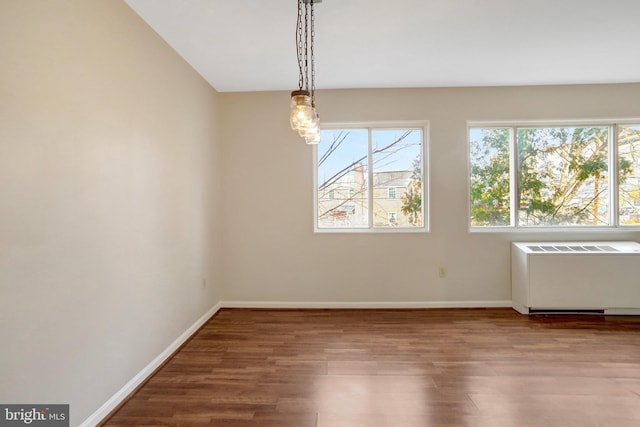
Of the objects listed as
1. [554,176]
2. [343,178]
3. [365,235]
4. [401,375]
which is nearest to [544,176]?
[554,176]

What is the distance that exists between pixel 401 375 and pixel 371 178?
7.51 feet

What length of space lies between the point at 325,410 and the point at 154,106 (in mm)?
2548

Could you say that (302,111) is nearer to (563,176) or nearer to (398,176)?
(398,176)

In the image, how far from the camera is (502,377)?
88.4 inches

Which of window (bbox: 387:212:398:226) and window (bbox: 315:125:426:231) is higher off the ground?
window (bbox: 315:125:426:231)

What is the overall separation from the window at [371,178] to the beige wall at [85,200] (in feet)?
5.76

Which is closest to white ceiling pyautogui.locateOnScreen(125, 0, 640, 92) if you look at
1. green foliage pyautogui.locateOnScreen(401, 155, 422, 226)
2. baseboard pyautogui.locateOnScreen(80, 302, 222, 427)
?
green foliage pyautogui.locateOnScreen(401, 155, 422, 226)

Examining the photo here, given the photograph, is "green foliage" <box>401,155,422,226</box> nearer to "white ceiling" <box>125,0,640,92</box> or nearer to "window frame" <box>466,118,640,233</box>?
"window frame" <box>466,118,640,233</box>

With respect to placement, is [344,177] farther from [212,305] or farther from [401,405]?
[401,405]

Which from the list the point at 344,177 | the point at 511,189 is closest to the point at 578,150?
the point at 511,189

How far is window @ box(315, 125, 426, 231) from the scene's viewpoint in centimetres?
383

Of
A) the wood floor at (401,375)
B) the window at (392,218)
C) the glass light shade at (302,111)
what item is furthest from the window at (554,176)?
the glass light shade at (302,111)

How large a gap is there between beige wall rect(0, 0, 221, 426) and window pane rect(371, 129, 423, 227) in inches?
90.5

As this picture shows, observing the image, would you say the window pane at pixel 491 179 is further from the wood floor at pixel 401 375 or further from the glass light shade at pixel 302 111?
the glass light shade at pixel 302 111
